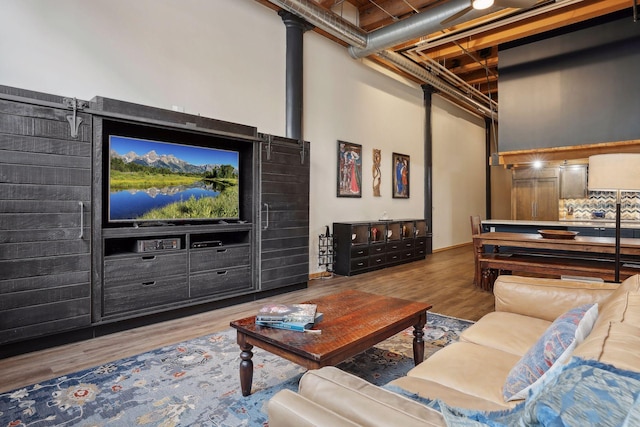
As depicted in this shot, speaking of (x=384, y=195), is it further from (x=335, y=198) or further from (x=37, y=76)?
(x=37, y=76)

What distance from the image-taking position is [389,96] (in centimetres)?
750

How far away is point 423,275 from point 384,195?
2065 millimetres

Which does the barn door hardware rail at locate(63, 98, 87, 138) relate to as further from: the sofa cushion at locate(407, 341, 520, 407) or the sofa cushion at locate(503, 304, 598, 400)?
the sofa cushion at locate(503, 304, 598, 400)

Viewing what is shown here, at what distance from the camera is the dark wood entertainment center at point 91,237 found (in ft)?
9.03

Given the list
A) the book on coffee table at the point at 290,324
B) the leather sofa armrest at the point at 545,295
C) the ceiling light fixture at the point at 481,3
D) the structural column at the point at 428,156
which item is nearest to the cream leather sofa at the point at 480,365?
the leather sofa armrest at the point at 545,295

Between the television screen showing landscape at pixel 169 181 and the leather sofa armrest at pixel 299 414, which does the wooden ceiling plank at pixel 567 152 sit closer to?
the television screen showing landscape at pixel 169 181

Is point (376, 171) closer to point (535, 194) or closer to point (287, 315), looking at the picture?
point (535, 194)

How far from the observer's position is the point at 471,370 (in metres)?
1.59

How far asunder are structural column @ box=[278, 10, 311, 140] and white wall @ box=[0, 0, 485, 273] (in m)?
0.12

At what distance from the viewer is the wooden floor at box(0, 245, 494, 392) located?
8.54 ft

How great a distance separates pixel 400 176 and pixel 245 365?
248 inches

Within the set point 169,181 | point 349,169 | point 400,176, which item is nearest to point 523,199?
point 400,176

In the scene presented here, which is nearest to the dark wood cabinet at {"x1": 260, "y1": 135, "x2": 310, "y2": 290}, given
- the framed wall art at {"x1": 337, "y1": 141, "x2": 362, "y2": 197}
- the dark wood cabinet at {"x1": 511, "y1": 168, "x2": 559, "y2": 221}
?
the framed wall art at {"x1": 337, "y1": 141, "x2": 362, "y2": 197}

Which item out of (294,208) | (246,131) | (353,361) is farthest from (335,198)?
(353,361)
